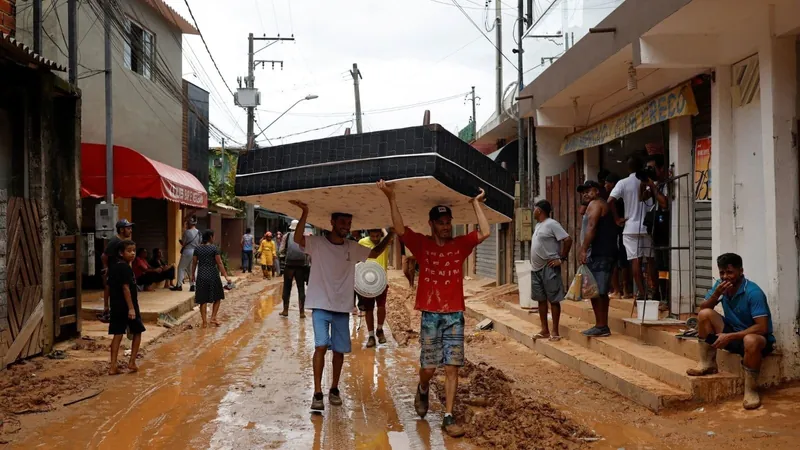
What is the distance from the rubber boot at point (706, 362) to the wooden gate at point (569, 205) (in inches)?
242

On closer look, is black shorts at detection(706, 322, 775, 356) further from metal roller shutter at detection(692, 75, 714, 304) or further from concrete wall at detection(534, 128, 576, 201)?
concrete wall at detection(534, 128, 576, 201)

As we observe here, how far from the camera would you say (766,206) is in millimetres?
6027

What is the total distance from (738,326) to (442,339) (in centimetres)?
243

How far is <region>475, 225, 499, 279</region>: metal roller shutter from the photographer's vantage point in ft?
59.9

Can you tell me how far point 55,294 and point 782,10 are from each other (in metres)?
8.54

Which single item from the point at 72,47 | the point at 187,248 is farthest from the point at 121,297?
the point at 187,248

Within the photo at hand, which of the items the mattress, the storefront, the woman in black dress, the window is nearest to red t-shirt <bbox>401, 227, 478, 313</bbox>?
the mattress

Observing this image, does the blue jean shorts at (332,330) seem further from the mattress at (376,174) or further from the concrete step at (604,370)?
the concrete step at (604,370)

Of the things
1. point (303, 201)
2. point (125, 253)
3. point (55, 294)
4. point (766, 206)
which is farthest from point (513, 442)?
point (55, 294)

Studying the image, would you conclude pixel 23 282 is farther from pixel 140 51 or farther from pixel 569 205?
pixel 140 51

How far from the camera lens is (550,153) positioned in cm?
1302

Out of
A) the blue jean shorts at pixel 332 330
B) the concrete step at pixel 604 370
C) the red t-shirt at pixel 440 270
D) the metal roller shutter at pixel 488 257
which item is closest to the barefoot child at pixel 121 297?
the blue jean shorts at pixel 332 330

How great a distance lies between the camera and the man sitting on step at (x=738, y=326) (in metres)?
5.28

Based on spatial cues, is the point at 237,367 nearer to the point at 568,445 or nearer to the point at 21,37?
the point at 568,445
